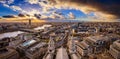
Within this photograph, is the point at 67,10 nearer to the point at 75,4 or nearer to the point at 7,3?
the point at 75,4

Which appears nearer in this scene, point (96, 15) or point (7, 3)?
point (7, 3)

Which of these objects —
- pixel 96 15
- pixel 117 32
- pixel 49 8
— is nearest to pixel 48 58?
pixel 49 8

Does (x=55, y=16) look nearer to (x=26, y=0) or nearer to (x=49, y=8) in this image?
(x=49, y=8)

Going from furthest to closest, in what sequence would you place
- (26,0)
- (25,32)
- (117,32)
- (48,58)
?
(117,32), (25,32), (26,0), (48,58)

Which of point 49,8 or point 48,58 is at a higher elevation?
point 49,8

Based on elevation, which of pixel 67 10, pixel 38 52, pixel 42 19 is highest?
pixel 67 10

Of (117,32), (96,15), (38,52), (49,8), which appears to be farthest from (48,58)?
(117,32)

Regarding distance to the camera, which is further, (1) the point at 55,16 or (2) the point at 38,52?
(1) the point at 55,16

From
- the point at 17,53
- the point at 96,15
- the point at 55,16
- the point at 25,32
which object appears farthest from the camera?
the point at 25,32

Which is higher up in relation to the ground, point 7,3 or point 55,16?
point 7,3
